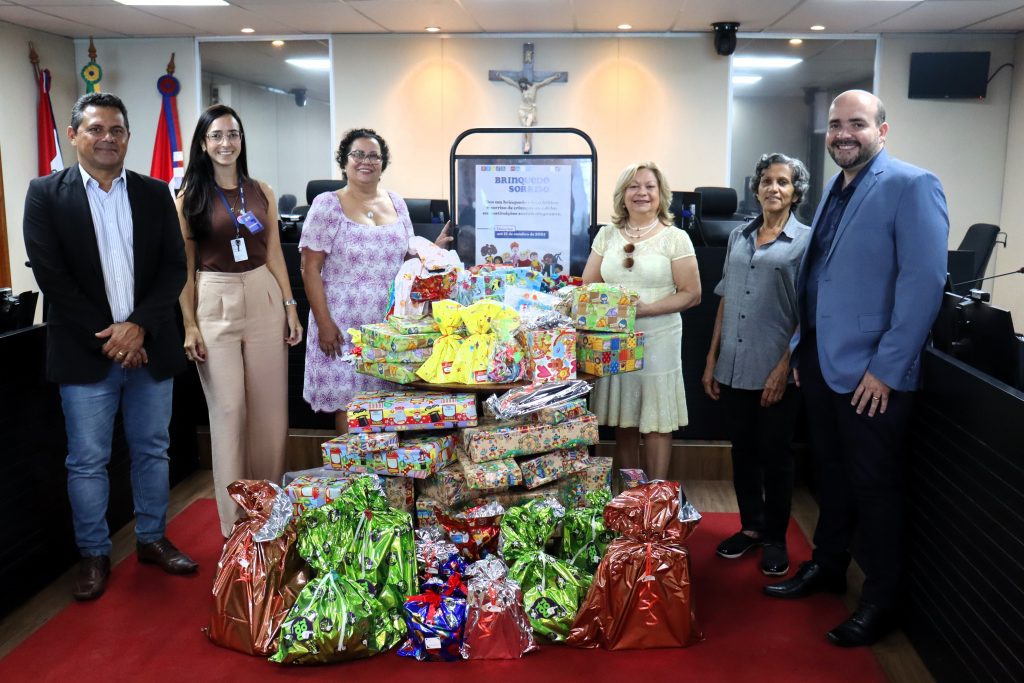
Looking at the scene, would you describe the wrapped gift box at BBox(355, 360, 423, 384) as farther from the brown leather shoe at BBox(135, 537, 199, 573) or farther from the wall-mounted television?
the wall-mounted television

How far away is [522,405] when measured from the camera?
2.67m

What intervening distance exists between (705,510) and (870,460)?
4.31ft

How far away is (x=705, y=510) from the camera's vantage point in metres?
3.73

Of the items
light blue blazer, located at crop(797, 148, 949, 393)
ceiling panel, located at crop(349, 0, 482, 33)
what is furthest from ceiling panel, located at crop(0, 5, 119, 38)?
light blue blazer, located at crop(797, 148, 949, 393)

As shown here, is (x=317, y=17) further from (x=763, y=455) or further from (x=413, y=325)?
(x=763, y=455)

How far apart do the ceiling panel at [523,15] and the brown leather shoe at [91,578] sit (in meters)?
5.14

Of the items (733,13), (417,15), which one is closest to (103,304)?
(417,15)

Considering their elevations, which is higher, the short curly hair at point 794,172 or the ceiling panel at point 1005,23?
the ceiling panel at point 1005,23

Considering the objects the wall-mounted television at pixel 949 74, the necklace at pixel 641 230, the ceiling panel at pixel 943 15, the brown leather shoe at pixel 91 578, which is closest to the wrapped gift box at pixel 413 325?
the necklace at pixel 641 230

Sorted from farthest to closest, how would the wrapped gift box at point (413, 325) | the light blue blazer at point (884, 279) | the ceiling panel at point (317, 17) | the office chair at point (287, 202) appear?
the office chair at point (287, 202) → the ceiling panel at point (317, 17) → the wrapped gift box at point (413, 325) → the light blue blazer at point (884, 279)

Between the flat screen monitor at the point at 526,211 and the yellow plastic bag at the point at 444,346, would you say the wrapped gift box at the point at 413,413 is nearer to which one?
the yellow plastic bag at the point at 444,346

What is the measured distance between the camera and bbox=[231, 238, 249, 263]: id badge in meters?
3.05

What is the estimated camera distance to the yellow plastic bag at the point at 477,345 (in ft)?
8.79

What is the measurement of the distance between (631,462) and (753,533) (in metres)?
0.52
